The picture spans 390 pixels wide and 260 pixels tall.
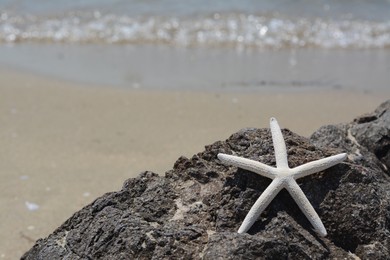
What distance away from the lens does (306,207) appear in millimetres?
2967

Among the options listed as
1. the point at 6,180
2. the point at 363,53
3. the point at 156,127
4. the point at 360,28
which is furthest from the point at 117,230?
the point at 360,28

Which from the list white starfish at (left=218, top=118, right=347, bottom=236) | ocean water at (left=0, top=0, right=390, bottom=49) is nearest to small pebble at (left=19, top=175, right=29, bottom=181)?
white starfish at (left=218, top=118, right=347, bottom=236)

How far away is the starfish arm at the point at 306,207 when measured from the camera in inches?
116

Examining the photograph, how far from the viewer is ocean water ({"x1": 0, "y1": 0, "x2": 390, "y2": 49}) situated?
1309cm

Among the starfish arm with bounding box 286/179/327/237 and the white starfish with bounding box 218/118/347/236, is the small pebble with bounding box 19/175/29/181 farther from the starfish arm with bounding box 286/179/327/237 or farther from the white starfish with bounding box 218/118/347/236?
A: the starfish arm with bounding box 286/179/327/237

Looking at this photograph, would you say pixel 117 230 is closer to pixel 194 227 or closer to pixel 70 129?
pixel 194 227

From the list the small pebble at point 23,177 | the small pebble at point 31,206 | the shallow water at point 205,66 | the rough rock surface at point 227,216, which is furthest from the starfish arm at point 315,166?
the shallow water at point 205,66

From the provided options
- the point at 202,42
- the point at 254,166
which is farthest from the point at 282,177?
the point at 202,42

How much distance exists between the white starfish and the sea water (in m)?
6.47

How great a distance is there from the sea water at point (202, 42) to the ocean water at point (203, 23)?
2 cm

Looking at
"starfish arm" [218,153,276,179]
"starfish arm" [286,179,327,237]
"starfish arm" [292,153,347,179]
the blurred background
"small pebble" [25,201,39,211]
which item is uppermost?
the blurred background

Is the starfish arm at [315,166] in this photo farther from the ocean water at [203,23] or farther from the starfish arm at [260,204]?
the ocean water at [203,23]

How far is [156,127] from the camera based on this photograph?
7832mm

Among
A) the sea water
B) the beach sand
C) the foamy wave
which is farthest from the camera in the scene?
the foamy wave
